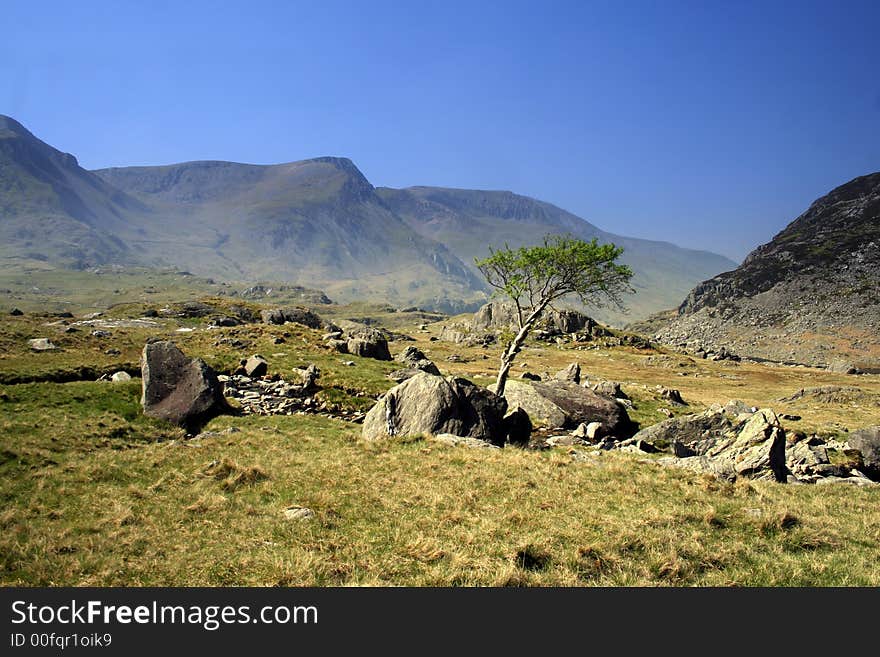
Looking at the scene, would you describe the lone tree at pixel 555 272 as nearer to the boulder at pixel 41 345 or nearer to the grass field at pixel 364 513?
the grass field at pixel 364 513

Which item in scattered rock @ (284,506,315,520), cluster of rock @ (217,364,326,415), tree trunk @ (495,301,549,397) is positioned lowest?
cluster of rock @ (217,364,326,415)

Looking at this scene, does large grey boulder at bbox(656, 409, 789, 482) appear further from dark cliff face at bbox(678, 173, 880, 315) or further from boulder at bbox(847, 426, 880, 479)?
dark cliff face at bbox(678, 173, 880, 315)

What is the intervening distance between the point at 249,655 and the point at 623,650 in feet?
22.9

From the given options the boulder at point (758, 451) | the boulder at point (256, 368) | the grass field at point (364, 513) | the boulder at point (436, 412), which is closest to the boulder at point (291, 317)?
the boulder at point (256, 368)

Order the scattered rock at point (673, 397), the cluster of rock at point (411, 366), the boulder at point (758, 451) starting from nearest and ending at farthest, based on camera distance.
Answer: the boulder at point (758, 451), the cluster of rock at point (411, 366), the scattered rock at point (673, 397)

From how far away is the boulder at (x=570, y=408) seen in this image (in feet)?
105

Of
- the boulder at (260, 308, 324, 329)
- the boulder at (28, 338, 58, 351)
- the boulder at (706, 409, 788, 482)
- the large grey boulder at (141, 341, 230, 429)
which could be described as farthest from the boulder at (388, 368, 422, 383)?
the boulder at (260, 308, 324, 329)

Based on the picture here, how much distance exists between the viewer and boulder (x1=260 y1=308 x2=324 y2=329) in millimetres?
85375

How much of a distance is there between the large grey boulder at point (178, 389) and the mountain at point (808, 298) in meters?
116

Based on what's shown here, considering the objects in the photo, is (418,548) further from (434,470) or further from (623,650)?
(434,470)

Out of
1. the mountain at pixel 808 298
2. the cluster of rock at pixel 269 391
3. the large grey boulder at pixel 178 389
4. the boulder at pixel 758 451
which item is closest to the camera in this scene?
the boulder at pixel 758 451

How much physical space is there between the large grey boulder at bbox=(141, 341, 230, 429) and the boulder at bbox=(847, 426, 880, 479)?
3852 centimetres

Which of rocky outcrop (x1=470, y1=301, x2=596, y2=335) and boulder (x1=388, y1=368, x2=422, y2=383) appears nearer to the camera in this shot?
boulder (x1=388, y1=368, x2=422, y2=383)

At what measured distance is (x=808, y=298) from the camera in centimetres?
13512
